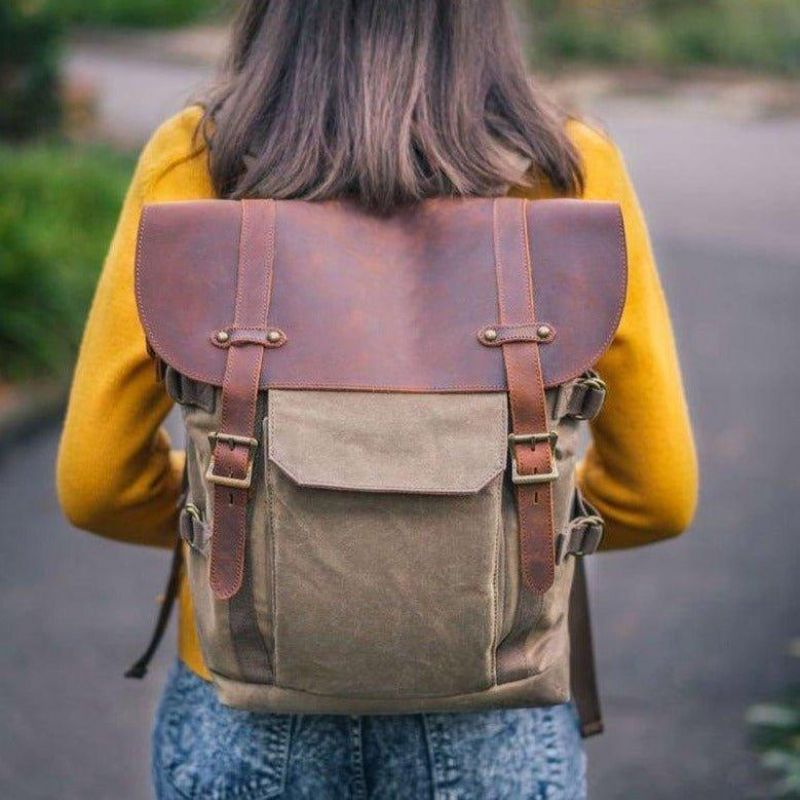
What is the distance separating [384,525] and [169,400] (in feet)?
1.28

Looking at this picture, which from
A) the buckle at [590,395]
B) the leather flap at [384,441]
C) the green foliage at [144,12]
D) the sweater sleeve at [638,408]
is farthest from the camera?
the green foliage at [144,12]

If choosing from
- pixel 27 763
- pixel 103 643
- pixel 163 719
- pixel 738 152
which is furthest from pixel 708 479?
pixel 738 152

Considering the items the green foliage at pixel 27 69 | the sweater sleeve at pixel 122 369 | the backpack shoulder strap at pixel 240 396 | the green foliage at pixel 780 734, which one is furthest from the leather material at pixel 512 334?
the green foliage at pixel 27 69

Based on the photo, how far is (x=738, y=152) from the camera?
13.2m

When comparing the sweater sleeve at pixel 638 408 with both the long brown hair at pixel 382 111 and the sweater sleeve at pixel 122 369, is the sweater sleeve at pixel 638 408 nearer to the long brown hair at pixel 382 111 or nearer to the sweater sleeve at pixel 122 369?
the long brown hair at pixel 382 111

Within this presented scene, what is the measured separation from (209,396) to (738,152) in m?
12.3

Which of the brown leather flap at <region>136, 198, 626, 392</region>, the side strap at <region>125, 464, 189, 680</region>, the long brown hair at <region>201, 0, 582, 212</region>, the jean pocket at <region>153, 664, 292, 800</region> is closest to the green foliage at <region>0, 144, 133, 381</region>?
the side strap at <region>125, 464, 189, 680</region>

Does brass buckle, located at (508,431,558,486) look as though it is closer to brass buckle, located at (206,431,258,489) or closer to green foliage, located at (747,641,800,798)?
brass buckle, located at (206,431,258,489)

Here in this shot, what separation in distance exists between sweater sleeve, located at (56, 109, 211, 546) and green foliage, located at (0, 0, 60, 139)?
9.14m

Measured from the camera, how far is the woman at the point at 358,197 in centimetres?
174

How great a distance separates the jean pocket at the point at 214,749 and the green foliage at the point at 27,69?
9.25m

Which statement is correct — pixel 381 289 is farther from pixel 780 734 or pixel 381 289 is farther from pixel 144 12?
pixel 144 12

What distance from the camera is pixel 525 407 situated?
159cm

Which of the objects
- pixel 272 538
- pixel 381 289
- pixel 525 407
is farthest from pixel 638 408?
pixel 272 538
